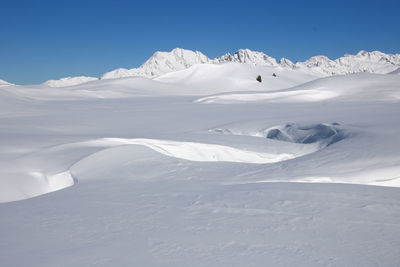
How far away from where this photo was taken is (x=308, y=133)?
33.0 feet

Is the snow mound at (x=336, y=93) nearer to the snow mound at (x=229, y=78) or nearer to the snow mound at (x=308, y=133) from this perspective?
the snow mound at (x=308, y=133)

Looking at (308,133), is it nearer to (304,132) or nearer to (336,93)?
(304,132)

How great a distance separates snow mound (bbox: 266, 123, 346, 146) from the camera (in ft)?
29.5

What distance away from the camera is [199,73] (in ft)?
156

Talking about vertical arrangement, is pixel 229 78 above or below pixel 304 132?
above

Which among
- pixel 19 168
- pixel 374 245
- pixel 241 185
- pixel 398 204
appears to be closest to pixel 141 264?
pixel 374 245

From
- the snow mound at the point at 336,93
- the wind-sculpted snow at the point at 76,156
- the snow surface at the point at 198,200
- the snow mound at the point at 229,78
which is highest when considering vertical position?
the snow mound at the point at 229,78

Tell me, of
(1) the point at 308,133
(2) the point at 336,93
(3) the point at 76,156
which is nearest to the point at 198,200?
(3) the point at 76,156

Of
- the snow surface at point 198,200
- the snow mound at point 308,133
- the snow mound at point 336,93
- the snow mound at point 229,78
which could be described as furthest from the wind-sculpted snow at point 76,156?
the snow mound at point 229,78

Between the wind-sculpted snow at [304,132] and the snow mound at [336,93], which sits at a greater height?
the snow mound at [336,93]

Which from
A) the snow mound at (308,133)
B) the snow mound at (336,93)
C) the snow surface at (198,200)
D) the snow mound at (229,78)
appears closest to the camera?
the snow surface at (198,200)

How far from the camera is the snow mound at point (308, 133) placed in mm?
8993

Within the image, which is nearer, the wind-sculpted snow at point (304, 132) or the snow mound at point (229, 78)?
the wind-sculpted snow at point (304, 132)

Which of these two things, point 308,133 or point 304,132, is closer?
point 308,133
